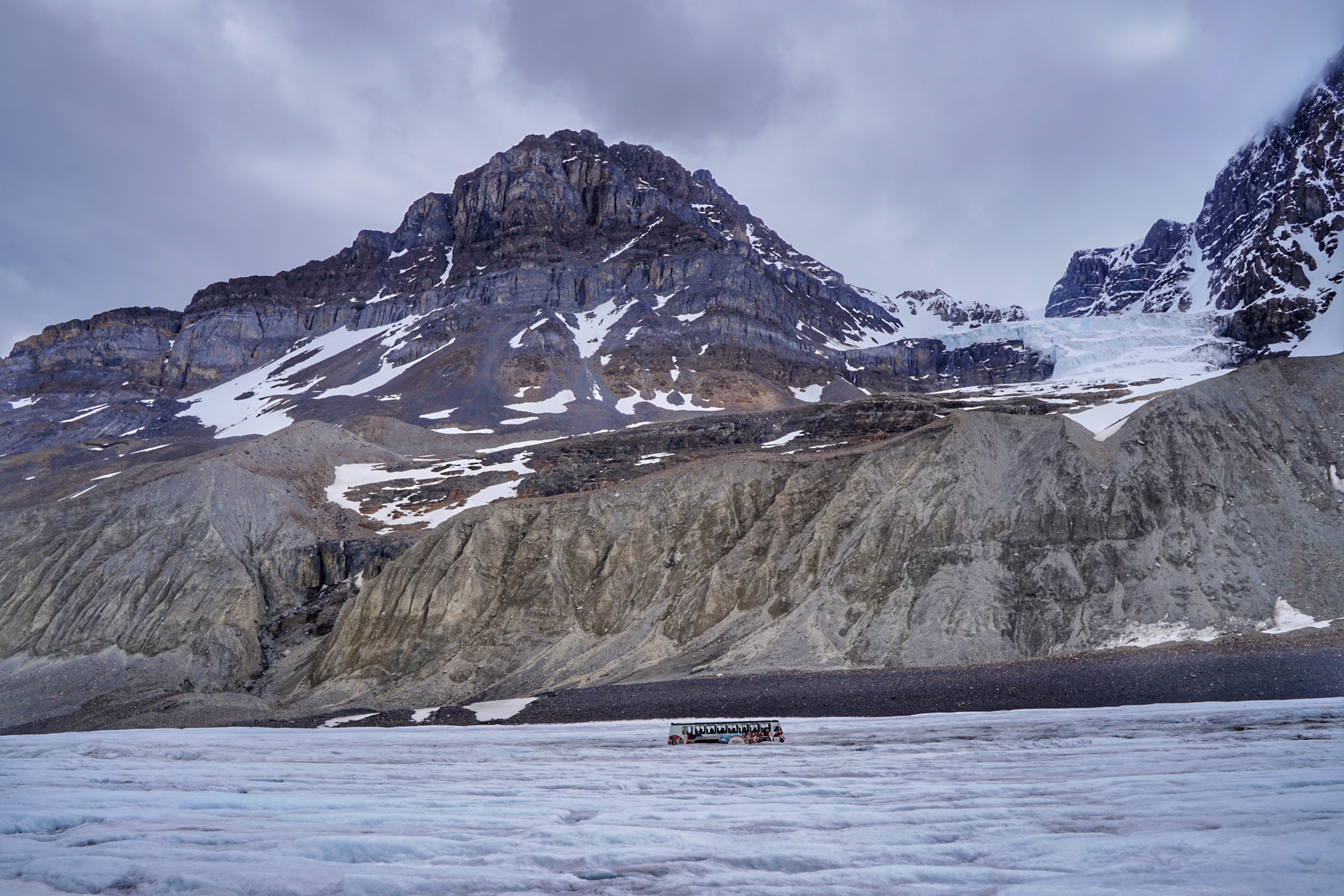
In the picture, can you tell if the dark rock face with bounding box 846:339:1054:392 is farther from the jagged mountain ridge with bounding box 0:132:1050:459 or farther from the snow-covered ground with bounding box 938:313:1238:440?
the snow-covered ground with bounding box 938:313:1238:440

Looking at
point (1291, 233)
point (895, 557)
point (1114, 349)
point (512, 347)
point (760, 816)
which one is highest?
point (1291, 233)

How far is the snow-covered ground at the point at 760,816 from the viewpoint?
7535mm

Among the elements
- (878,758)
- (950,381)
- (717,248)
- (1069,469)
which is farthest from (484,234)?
(878,758)

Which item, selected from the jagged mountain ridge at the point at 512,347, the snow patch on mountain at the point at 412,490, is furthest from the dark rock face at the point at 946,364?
the snow patch on mountain at the point at 412,490

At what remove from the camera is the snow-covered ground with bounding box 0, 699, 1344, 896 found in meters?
7.54

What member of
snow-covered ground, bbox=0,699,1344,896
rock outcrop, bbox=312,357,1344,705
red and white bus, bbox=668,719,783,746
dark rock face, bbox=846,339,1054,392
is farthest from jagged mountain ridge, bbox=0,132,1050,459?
snow-covered ground, bbox=0,699,1344,896

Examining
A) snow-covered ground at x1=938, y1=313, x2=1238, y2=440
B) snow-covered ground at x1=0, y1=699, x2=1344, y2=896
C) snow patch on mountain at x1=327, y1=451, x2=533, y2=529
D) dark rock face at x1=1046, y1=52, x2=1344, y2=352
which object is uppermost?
dark rock face at x1=1046, y1=52, x2=1344, y2=352

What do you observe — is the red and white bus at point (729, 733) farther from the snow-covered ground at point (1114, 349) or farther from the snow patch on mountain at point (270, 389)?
the snow patch on mountain at point (270, 389)

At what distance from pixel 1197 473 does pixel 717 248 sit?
153m

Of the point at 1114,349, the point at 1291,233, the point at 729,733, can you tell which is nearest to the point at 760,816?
the point at 729,733

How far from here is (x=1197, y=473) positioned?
3462 cm

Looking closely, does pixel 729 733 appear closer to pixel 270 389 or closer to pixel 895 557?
pixel 895 557

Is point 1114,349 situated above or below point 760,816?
above

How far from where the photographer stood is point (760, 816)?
1133cm
